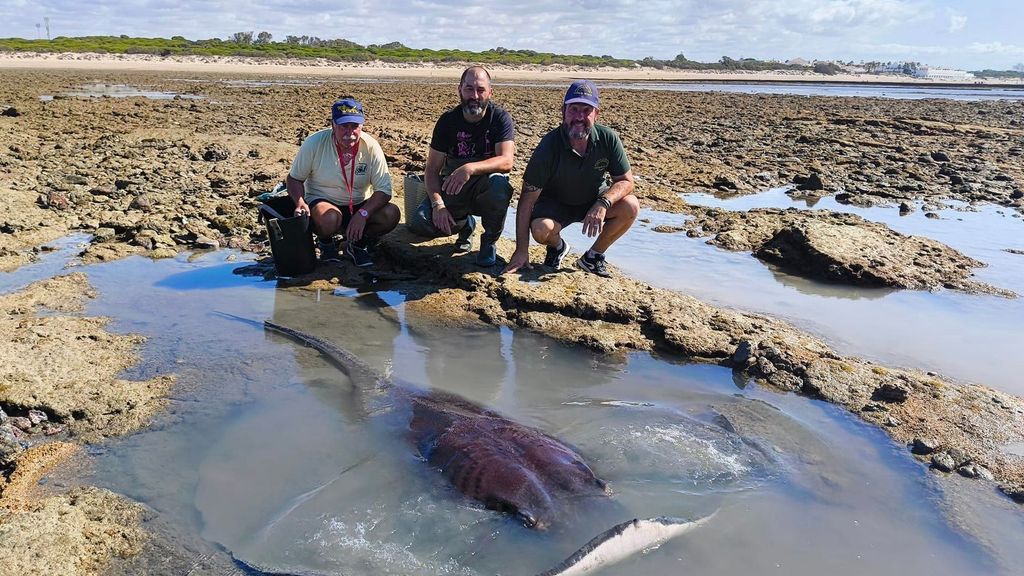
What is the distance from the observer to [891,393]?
14.9 ft

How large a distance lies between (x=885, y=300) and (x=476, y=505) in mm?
4866

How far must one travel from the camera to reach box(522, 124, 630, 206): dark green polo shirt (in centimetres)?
620

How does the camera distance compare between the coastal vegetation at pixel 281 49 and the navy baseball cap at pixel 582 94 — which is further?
the coastal vegetation at pixel 281 49

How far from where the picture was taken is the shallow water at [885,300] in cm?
541

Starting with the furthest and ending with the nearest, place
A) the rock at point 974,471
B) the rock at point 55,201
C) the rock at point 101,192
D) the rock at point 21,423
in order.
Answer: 1. the rock at point 101,192
2. the rock at point 55,201
3. the rock at point 21,423
4. the rock at point 974,471

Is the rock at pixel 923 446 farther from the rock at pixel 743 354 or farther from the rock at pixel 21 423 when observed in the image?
the rock at pixel 21 423

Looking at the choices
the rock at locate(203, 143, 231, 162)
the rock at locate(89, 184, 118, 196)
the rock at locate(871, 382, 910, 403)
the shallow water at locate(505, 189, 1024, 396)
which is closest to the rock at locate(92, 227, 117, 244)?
the rock at locate(89, 184, 118, 196)

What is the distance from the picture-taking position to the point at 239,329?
549 centimetres

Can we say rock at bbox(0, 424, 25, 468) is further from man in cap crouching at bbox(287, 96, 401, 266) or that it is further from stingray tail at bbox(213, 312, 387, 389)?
man in cap crouching at bbox(287, 96, 401, 266)

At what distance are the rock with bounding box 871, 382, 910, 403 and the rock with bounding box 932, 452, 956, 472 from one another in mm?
640

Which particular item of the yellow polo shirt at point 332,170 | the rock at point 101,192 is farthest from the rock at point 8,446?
the rock at point 101,192

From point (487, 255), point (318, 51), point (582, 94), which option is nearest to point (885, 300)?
point (582, 94)

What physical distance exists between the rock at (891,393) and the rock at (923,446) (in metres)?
0.47

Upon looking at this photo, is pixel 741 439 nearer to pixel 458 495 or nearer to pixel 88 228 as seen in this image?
pixel 458 495
